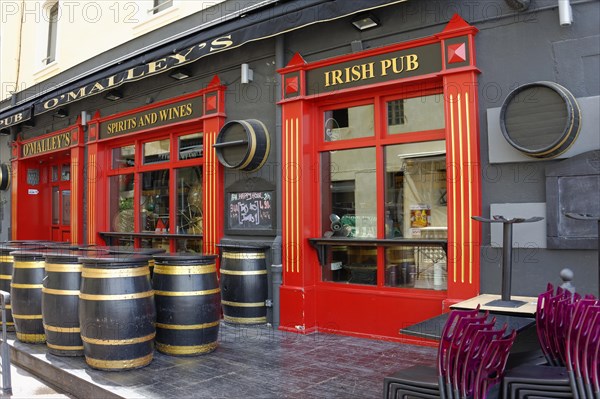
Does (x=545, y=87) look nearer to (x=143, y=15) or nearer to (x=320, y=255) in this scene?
(x=320, y=255)

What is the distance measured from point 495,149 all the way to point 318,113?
224 cm

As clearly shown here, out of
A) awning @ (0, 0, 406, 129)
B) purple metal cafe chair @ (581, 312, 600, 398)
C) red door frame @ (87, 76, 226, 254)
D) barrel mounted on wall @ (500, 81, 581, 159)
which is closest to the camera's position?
purple metal cafe chair @ (581, 312, 600, 398)

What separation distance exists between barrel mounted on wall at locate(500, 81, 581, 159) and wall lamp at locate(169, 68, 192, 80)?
4.63 m

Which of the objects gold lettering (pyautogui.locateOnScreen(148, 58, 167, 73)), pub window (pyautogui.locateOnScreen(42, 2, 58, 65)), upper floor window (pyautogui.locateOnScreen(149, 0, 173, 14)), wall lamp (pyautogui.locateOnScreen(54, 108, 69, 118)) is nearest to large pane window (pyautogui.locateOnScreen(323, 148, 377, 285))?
gold lettering (pyautogui.locateOnScreen(148, 58, 167, 73))

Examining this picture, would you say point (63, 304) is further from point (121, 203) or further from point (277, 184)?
point (121, 203)

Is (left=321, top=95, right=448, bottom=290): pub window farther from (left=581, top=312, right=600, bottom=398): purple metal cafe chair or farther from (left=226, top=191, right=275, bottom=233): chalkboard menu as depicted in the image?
(left=581, top=312, right=600, bottom=398): purple metal cafe chair

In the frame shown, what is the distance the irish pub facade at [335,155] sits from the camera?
5.10 meters

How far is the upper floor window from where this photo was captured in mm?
8423

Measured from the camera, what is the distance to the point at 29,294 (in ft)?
18.4

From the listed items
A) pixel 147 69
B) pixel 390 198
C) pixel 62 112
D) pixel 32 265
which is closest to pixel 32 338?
pixel 32 265

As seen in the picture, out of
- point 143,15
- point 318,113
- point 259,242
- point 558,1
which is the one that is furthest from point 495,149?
point 143,15

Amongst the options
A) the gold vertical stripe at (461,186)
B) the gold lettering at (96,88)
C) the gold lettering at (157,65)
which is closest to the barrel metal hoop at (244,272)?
the gold vertical stripe at (461,186)

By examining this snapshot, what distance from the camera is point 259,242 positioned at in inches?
260

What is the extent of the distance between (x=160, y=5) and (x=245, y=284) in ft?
16.0
